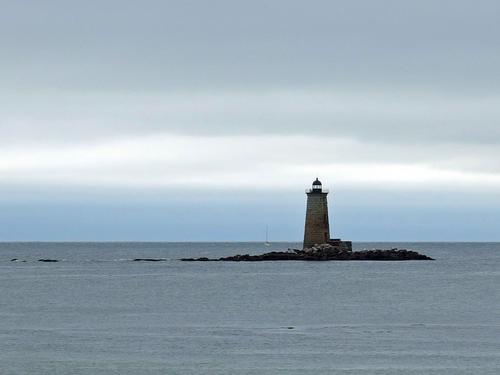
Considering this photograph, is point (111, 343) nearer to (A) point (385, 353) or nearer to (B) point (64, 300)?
(A) point (385, 353)

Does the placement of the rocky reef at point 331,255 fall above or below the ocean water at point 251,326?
above

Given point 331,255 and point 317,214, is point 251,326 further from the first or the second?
point 331,255

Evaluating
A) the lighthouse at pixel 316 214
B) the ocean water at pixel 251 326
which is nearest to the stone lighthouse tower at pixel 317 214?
the lighthouse at pixel 316 214

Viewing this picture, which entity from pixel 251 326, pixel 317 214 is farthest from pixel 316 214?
pixel 251 326

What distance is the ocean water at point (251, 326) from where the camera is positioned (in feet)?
125

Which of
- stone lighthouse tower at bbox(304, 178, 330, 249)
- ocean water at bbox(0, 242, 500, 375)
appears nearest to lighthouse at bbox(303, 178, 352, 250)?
stone lighthouse tower at bbox(304, 178, 330, 249)

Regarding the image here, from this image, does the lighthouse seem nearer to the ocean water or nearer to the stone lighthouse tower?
the stone lighthouse tower

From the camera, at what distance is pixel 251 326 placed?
5138 centimetres

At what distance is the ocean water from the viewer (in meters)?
38.2

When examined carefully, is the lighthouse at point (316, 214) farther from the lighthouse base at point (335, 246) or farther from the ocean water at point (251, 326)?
the ocean water at point (251, 326)

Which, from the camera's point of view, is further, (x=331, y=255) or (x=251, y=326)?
(x=331, y=255)

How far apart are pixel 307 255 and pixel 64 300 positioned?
5384 centimetres

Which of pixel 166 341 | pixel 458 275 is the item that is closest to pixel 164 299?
pixel 166 341

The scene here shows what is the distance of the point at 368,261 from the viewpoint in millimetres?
139000
